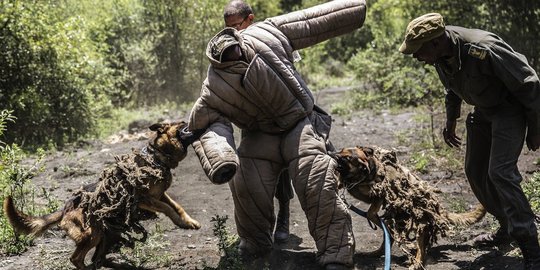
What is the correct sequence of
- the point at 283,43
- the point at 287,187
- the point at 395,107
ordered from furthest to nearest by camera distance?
the point at 395,107
the point at 287,187
the point at 283,43

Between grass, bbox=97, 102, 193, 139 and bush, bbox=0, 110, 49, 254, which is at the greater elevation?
bush, bbox=0, 110, 49, 254

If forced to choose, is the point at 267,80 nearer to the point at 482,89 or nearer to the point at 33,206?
the point at 482,89

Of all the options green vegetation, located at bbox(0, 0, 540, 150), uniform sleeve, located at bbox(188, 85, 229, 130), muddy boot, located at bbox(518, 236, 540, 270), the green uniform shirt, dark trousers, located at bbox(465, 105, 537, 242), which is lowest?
green vegetation, located at bbox(0, 0, 540, 150)

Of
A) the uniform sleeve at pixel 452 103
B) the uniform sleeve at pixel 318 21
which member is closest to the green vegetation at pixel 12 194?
the uniform sleeve at pixel 318 21

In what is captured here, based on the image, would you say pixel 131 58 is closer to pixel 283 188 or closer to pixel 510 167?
pixel 283 188

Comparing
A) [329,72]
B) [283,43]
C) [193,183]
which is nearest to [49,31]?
[193,183]

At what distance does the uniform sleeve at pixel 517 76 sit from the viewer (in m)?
4.44

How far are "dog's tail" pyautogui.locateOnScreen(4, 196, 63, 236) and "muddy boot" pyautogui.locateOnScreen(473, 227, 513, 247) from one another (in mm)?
3704

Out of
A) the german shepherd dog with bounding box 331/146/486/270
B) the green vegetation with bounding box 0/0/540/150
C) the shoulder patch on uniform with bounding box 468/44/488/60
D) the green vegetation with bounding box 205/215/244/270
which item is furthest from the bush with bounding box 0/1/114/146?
the shoulder patch on uniform with bounding box 468/44/488/60

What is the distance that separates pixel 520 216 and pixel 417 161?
Answer: 392 centimetres

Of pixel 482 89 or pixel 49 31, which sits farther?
pixel 49 31

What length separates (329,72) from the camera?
23.0 m

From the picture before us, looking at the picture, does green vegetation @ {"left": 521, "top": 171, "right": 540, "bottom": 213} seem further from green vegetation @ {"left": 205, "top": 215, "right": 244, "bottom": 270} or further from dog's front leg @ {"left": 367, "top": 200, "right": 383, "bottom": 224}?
green vegetation @ {"left": 205, "top": 215, "right": 244, "bottom": 270}

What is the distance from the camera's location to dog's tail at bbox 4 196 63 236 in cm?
520
